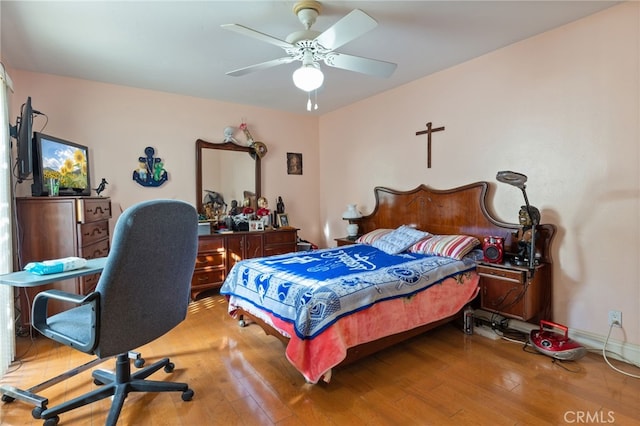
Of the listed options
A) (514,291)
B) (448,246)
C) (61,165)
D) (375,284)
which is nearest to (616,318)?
(514,291)

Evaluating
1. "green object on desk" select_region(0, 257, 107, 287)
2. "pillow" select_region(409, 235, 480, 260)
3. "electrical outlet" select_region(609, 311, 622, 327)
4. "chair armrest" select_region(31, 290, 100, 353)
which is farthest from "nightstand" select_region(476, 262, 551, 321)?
"green object on desk" select_region(0, 257, 107, 287)

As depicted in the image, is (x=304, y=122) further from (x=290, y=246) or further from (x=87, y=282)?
(x=87, y=282)

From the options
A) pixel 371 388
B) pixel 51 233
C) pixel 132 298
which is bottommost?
pixel 371 388

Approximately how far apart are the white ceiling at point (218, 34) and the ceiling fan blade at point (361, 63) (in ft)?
1.07

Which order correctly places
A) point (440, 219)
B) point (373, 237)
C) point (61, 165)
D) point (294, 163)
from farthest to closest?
1. point (294, 163)
2. point (373, 237)
3. point (440, 219)
4. point (61, 165)

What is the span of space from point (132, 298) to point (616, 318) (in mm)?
3324

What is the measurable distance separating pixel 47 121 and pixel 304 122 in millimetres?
3281

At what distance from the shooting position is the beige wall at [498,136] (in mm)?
2385

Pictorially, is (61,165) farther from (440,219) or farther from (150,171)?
(440,219)

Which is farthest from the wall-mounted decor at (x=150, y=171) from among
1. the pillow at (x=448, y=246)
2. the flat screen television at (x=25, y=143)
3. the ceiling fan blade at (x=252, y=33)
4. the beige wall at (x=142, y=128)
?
the pillow at (x=448, y=246)

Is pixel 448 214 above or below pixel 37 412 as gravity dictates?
above

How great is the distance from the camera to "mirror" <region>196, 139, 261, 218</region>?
14.0 feet

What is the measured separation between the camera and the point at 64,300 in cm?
153

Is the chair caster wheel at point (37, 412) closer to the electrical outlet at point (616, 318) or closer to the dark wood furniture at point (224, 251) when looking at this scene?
the dark wood furniture at point (224, 251)
